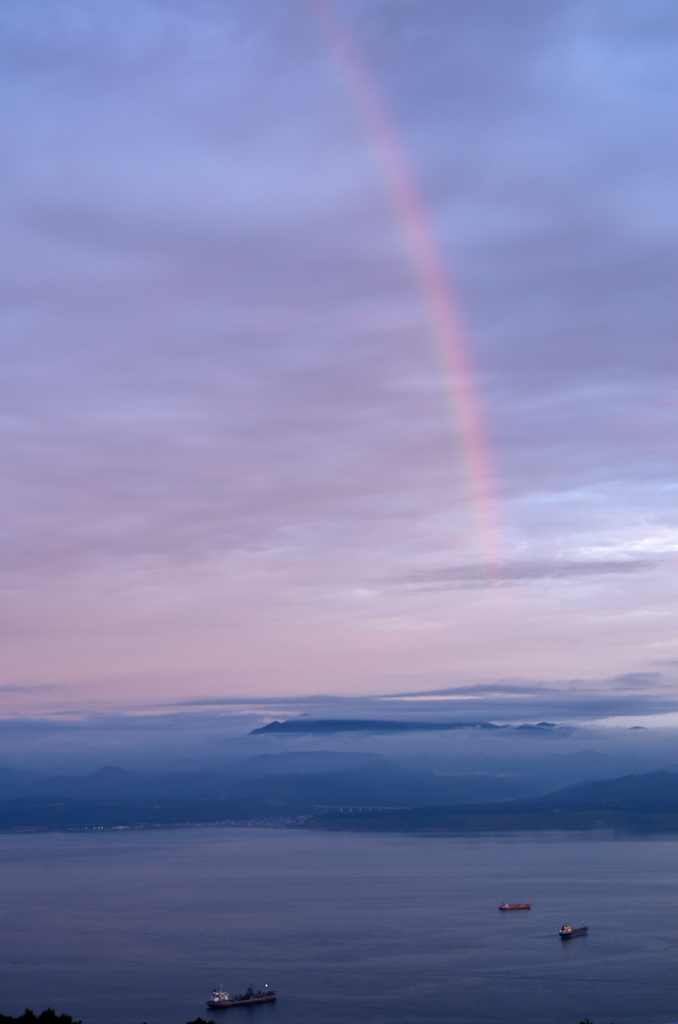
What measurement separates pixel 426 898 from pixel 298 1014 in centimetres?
5587

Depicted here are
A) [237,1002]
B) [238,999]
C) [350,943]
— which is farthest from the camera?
[350,943]

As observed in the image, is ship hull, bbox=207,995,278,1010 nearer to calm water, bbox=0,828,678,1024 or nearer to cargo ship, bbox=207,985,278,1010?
cargo ship, bbox=207,985,278,1010

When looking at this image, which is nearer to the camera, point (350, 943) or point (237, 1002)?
point (237, 1002)

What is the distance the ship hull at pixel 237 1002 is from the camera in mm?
62531

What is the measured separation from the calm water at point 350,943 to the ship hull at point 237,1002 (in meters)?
0.84

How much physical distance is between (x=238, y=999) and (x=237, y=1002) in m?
1.04

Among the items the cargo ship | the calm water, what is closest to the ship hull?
the cargo ship

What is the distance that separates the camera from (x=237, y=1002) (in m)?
63.0

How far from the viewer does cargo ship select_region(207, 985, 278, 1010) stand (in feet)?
206

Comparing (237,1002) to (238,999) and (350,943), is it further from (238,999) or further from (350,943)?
(350,943)

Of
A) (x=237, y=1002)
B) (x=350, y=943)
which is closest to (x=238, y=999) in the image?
(x=237, y=1002)

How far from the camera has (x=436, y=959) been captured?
75.8m

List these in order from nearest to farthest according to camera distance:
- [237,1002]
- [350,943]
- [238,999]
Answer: [237,1002] → [238,999] → [350,943]

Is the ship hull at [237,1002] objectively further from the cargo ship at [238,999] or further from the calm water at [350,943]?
the calm water at [350,943]
